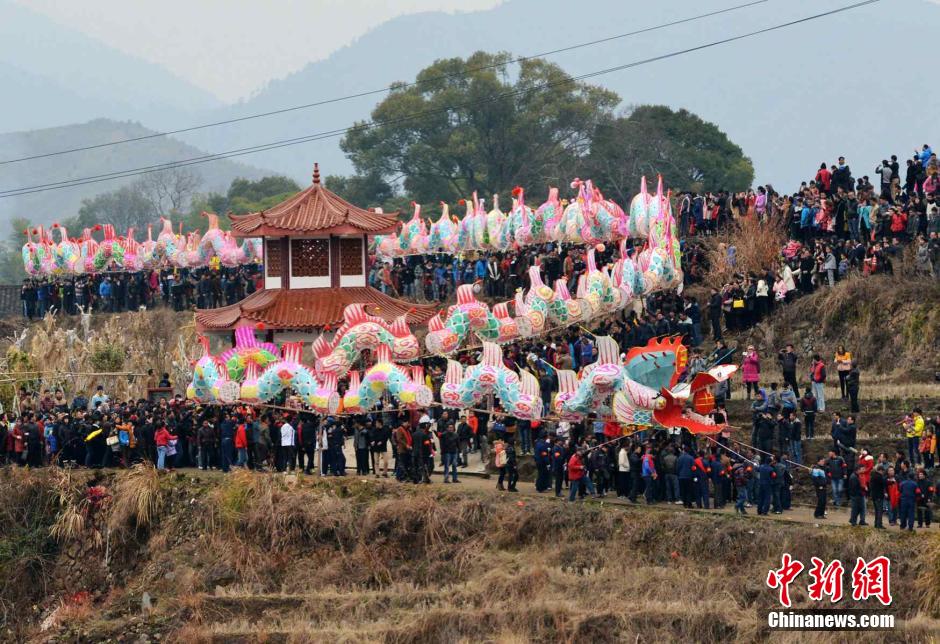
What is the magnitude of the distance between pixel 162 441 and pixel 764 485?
11.9 metres

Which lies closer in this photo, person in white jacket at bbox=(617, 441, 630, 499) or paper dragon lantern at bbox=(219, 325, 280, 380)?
person in white jacket at bbox=(617, 441, 630, 499)

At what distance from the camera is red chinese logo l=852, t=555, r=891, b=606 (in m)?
22.0

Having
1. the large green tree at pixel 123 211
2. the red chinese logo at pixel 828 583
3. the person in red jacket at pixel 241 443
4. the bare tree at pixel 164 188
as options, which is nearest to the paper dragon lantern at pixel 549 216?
the person in red jacket at pixel 241 443

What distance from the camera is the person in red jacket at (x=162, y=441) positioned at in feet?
97.1

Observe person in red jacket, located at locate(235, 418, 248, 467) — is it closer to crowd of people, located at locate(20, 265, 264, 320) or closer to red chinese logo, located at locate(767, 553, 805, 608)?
red chinese logo, located at locate(767, 553, 805, 608)

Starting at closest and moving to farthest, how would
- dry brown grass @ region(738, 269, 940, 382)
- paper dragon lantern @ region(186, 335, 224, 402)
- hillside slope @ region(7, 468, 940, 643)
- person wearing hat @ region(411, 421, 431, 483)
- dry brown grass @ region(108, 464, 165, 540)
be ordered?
hillside slope @ region(7, 468, 940, 643) → person wearing hat @ region(411, 421, 431, 483) → dry brown grass @ region(108, 464, 165, 540) → paper dragon lantern @ region(186, 335, 224, 402) → dry brown grass @ region(738, 269, 940, 382)

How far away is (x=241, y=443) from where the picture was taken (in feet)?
94.8

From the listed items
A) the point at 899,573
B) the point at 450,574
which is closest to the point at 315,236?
the point at 450,574

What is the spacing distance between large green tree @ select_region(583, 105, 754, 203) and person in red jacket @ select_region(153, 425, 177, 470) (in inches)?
1560

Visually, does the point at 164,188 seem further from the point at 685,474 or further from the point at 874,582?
the point at 874,582

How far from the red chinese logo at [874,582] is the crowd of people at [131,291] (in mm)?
24957

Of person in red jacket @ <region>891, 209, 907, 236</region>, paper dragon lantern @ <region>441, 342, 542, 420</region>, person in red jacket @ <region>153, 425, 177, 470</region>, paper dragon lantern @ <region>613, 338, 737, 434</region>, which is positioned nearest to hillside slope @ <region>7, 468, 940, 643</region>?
person in red jacket @ <region>153, 425, 177, 470</region>

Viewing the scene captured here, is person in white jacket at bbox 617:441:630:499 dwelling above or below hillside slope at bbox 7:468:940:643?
above

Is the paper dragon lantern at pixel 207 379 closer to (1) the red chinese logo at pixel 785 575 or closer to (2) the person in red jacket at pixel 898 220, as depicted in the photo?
(1) the red chinese logo at pixel 785 575
